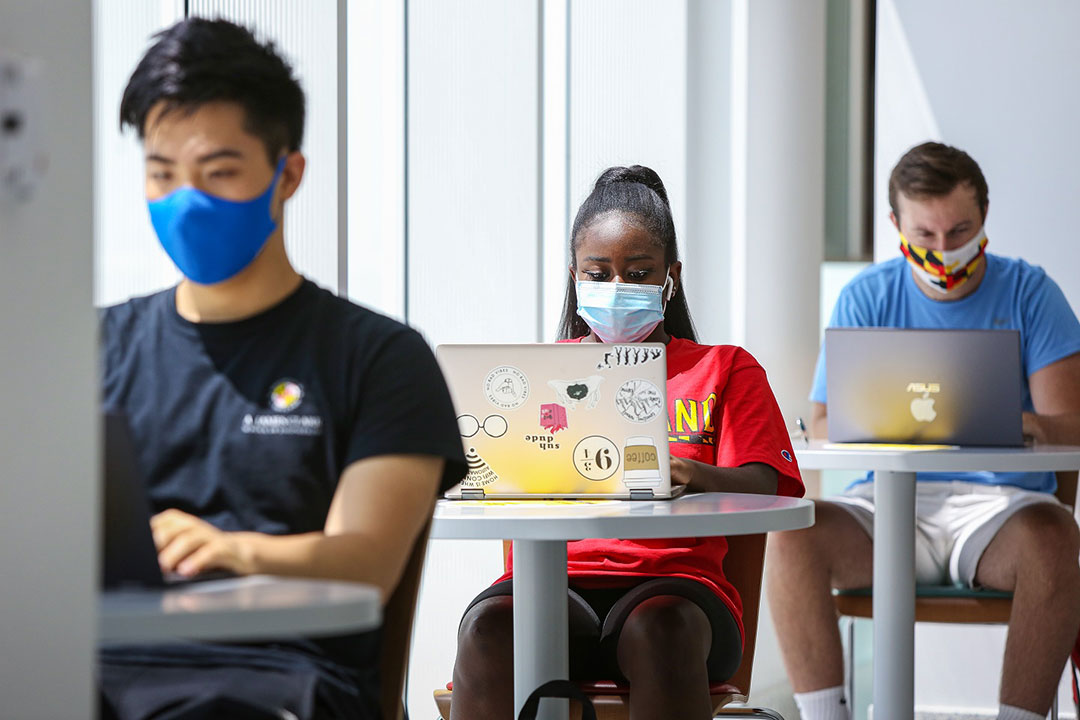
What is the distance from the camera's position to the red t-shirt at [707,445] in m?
2.46

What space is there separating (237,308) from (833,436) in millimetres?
1925

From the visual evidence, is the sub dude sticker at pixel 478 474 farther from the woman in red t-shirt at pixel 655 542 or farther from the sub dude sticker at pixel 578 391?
the woman in red t-shirt at pixel 655 542

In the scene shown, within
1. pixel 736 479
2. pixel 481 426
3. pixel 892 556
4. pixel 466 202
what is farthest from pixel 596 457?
pixel 466 202

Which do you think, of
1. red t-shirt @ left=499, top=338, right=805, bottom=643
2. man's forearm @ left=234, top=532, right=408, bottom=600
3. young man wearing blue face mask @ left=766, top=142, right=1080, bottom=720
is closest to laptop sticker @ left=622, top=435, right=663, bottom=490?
red t-shirt @ left=499, top=338, right=805, bottom=643

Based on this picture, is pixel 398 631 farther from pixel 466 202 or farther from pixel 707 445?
pixel 466 202

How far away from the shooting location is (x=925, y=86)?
4.57 m

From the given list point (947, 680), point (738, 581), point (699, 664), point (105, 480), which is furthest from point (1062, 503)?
point (105, 480)

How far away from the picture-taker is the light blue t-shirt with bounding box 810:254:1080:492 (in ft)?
12.2

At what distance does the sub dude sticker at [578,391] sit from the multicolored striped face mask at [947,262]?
1849mm

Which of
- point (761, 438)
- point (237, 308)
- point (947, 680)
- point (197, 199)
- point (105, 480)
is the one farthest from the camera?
point (947, 680)

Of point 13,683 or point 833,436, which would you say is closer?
point 13,683

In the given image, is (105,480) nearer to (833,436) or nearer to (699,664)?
(699,664)

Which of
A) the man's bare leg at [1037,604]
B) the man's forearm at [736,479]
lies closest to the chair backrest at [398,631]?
the man's forearm at [736,479]

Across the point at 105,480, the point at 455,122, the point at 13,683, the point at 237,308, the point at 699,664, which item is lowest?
the point at 699,664
